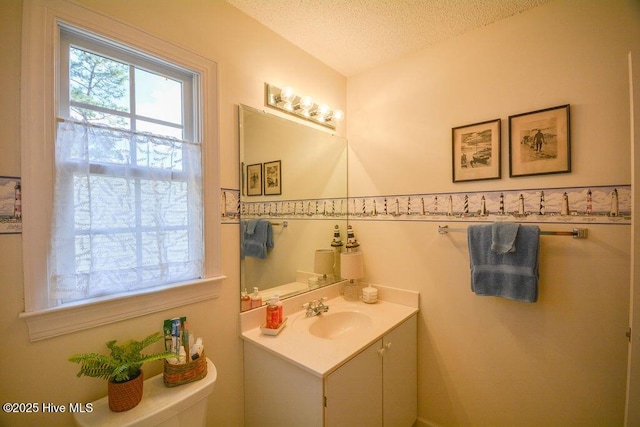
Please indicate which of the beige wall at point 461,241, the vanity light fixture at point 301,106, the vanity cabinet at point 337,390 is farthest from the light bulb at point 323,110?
the vanity cabinet at point 337,390

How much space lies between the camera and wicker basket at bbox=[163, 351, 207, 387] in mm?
976

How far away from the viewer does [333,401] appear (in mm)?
1026

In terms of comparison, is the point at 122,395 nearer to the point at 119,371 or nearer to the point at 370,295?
the point at 119,371

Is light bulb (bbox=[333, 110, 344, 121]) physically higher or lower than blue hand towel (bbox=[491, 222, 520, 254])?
higher

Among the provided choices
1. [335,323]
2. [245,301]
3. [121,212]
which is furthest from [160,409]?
[335,323]

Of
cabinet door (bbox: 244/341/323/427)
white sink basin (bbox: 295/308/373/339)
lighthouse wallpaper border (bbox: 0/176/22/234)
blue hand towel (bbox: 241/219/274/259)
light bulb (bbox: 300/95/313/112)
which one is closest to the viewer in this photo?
lighthouse wallpaper border (bbox: 0/176/22/234)

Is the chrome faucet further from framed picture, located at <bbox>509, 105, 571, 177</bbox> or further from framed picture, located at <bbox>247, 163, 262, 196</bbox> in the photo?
framed picture, located at <bbox>509, 105, 571, 177</bbox>

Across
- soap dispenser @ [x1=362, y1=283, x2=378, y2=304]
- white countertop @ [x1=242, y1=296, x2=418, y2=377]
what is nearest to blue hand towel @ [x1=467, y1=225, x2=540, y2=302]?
white countertop @ [x1=242, y1=296, x2=418, y2=377]

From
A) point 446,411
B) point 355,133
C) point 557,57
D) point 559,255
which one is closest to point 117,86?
point 355,133

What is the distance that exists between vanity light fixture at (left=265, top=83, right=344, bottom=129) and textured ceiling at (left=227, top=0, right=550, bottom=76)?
1.08 ft

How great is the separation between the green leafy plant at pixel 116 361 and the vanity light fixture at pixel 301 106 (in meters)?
1.30

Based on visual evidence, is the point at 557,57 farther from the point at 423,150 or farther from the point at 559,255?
the point at 559,255

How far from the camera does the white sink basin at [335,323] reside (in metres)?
1.48

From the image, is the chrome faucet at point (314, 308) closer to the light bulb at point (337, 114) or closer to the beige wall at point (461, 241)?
the beige wall at point (461, 241)
